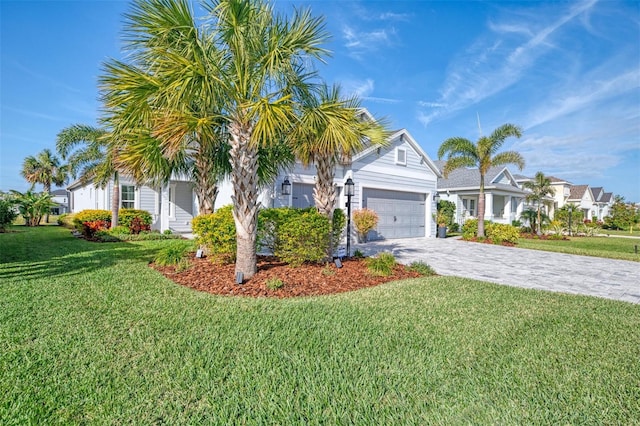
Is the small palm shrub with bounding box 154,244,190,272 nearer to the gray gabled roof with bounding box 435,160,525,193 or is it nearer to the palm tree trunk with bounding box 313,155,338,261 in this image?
the palm tree trunk with bounding box 313,155,338,261

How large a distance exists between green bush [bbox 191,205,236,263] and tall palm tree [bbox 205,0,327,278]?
1003mm

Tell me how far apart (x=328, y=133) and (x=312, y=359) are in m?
4.46

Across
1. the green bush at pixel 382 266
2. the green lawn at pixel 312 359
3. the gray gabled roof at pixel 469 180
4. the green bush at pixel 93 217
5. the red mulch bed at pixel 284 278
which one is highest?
the gray gabled roof at pixel 469 180

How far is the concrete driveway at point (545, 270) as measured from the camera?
6816 mm

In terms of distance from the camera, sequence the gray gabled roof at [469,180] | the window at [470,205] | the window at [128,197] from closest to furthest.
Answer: the window at [128,197] → the gray gabled roof at [469,180] → the window at [470,205]

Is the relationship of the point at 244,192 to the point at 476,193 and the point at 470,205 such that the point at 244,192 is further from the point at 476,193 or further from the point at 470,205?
the point at 470,205

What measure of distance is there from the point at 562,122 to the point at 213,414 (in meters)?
22.8

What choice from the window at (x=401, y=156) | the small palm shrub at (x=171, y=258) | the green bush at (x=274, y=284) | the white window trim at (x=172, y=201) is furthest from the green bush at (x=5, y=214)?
the window at (x=401, y=156)

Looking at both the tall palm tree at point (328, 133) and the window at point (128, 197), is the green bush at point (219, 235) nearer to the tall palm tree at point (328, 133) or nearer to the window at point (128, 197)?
the tall palm tree at point (328, 133)

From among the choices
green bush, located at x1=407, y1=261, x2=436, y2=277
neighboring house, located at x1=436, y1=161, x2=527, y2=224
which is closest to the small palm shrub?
green bush, located at x1=407, y1=261, x2=436, y2=277

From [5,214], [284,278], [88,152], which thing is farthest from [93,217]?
[284,278]

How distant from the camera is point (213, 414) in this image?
235cm

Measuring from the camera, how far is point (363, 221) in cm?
1398

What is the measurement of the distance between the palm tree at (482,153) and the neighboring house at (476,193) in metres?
4.45
